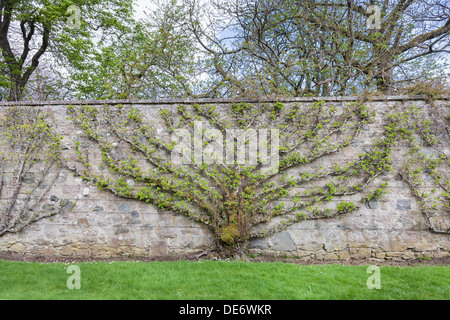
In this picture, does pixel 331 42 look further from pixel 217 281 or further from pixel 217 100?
pixel 217 281

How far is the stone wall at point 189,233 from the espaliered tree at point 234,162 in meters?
0.18

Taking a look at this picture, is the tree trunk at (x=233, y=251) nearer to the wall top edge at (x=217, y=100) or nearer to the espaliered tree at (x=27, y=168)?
the wall top edge at (x=217, y=100)

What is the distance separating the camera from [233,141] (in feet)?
15.3

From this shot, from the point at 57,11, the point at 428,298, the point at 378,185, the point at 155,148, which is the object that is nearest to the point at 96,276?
the point at 155,148

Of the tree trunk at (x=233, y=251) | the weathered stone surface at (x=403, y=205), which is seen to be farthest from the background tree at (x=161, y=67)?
the weathered stone surface at (x=403, y=205)

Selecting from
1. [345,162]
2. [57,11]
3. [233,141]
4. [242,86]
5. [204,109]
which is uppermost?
[57,11]

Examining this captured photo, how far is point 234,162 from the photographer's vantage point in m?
4.59

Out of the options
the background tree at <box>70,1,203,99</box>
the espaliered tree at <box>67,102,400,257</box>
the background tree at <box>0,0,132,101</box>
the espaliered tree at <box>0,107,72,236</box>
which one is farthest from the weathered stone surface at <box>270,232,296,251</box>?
the background tree at <box>0,0,132,101</box>

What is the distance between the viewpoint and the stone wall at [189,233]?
436 cm

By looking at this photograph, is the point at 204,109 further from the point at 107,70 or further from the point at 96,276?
the point at 107,70

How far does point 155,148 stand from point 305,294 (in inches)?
131

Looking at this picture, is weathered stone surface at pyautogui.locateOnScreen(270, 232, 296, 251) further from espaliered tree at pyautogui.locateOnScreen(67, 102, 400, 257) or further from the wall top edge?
the wall top edge

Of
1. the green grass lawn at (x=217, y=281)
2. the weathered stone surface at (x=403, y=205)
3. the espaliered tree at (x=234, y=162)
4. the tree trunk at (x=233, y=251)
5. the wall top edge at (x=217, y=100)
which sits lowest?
the green grass lawn at (x=217, y=281)

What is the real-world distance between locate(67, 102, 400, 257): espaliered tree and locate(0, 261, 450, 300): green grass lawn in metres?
0.87
